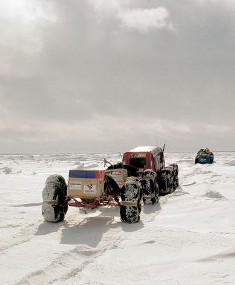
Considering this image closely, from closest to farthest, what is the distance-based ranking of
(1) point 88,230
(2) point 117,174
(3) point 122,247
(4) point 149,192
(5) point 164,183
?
1. (3) point 122,247
2. (1) point 88,230
3. (4) point 149,192
4. (2) point 117,174
5. (5) point 164,183

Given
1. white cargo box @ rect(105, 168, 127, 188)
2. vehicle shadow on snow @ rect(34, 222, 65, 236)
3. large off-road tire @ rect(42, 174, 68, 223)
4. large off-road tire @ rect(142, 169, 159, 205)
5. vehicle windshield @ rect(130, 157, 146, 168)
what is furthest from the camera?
vehicle windshield @ rect(130, 157, 146, 168)

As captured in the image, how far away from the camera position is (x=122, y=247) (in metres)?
5.15

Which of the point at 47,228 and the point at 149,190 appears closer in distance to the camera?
the point at 47,228

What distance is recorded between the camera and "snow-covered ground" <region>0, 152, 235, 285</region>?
3865 mm

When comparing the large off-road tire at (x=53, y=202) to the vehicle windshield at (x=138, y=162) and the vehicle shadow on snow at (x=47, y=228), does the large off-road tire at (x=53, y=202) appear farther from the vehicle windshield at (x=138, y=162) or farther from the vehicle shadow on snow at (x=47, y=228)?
the vehicle windshield at (x=138, y=162)

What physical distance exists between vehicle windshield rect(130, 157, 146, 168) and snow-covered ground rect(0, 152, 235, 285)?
10.9 feet

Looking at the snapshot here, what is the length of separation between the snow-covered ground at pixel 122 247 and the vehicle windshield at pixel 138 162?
333cm

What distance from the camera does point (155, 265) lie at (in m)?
4.22

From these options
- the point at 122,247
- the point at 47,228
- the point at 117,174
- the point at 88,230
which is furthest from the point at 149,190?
the point at 122,247

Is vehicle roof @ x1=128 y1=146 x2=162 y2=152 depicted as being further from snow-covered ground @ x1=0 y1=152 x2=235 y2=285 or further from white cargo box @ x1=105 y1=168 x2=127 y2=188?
snow-covered ground @ x1=0 y1=152 x2=235 y2=285

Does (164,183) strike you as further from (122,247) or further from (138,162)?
(122,247)

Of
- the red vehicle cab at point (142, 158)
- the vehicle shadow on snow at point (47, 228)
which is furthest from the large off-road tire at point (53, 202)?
the red vehicle cab at point (142, 158)

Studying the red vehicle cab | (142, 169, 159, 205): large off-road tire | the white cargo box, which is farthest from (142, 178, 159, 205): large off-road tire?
the red vehicle cab

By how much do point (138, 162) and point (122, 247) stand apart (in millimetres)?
6948
